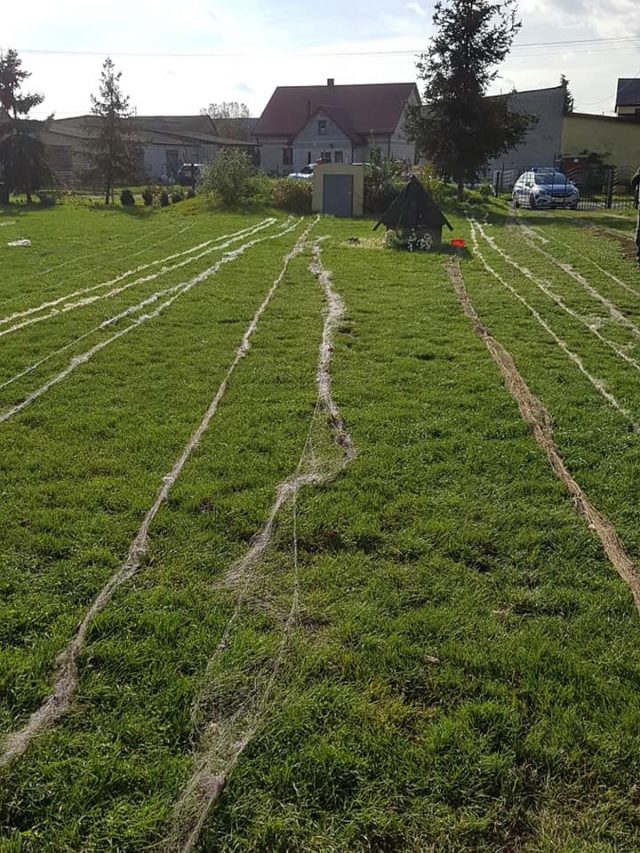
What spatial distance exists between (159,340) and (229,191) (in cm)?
2039

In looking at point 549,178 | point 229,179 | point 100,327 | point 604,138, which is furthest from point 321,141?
point 100,327

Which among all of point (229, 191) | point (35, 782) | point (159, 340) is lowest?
point (35, 782)

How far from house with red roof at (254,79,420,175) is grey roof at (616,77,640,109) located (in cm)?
1373

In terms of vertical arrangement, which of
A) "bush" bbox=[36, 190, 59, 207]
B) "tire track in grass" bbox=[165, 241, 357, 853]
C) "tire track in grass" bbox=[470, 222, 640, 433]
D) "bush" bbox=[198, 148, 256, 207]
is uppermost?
"bush" bbox=[198, 148, 256, 207]

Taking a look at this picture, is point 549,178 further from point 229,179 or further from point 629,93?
point 629,93

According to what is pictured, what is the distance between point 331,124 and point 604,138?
60.5 feet

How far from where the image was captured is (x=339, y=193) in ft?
84.6

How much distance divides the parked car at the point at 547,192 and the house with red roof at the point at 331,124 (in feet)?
66.8

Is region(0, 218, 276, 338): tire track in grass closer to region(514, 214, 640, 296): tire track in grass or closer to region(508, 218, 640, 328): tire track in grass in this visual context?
region(508, 218, 640, 328): tire track in grass

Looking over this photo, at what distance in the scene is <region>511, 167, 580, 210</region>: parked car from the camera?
92.0 feet

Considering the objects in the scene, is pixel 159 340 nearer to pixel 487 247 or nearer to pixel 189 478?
pixel 189 478

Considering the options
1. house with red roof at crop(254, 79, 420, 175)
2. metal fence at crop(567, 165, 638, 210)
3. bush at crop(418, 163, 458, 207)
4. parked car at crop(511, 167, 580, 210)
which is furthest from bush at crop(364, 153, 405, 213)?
house with red roof at crop(254, 79, 420, 175)

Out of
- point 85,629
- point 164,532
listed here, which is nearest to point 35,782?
point 85,629

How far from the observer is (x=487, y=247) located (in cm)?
1692
